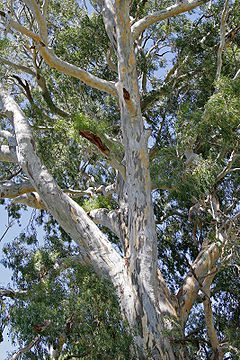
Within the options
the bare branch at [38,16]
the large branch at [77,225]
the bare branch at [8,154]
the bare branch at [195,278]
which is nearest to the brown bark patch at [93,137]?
the large branch at [77,225]

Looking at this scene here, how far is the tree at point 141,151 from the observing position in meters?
5.56

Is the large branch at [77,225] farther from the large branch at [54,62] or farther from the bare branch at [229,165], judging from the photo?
the bare branch at [229,165]

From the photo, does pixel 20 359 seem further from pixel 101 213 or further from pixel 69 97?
pixel 69 97

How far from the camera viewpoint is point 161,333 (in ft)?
16.4

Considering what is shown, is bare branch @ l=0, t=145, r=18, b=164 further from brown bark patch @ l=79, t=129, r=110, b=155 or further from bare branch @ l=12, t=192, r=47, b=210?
brown bark patch @ l=79, t=129, r=110, b=155

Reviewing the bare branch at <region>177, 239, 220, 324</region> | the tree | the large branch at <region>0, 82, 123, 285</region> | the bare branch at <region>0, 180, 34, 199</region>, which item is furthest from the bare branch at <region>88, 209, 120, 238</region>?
the large branch at <region>0, 82, 123, 285</region>

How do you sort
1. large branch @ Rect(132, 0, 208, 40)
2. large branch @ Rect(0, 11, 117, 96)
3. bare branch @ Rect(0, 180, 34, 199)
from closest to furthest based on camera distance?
1. bare branch @ Rect(0, 180, 34, 199)
2. large branch @ Rect(0, 11, 117, 96)
3. large branch @ Rect(132, 0, 208, 40)

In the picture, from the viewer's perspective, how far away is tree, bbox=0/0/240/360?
219 inches

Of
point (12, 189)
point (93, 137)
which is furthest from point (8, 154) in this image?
point (93, 137)

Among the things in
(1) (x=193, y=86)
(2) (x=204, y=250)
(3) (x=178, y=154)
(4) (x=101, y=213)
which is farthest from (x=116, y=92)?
(1) (x=193, y=86)

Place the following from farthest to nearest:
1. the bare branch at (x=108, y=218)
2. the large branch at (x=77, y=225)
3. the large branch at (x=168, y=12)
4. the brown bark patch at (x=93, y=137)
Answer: the bare branch at (x=108, y=218)
the large branch at (x=168, y=12)
the brown bark patch at (x=93, y=137)
the large branch at (x=77, y=225)

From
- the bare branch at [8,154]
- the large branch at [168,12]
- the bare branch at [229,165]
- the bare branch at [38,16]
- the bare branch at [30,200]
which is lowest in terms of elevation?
the bare branch at [229,165]

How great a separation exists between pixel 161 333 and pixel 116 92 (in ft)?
12.0

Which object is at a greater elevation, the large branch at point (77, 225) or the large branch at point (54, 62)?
the large branch at point (54, 62)
